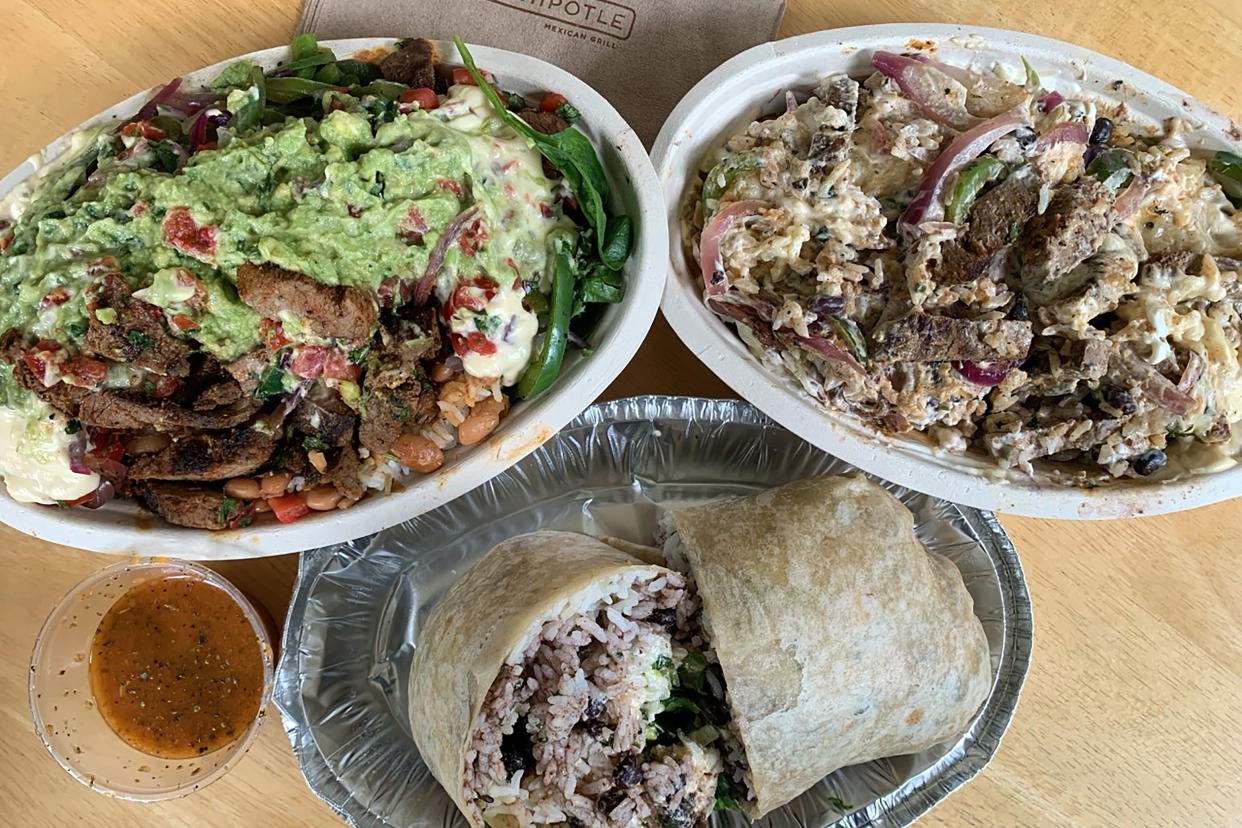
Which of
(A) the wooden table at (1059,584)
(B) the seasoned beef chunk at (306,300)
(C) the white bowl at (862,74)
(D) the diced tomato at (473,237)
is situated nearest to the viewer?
(B) the seasoned beef chunk at (306,300)

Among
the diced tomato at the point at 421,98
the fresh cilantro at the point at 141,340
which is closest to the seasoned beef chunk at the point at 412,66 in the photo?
the diced tomato at the point at 421,98

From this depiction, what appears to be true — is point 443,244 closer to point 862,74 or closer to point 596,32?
point 596,32

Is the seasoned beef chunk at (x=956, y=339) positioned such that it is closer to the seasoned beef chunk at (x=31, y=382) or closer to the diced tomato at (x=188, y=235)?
the diced tomato at (x=188, y=235)

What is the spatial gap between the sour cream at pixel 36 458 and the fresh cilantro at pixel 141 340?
275mm

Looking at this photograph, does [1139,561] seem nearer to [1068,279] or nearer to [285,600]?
[1068,279]

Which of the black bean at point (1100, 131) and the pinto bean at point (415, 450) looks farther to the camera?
the black bean at point (1100, 131)

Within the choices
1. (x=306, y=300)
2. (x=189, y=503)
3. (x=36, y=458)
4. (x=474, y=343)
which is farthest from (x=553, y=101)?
(x=36, y=458)

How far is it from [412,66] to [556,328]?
66 centimetres

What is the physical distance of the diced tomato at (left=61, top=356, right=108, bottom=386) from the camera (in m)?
1.51

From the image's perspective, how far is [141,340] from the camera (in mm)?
1493

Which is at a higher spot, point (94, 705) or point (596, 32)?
point (596, 32)

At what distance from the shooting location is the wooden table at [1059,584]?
2.08m

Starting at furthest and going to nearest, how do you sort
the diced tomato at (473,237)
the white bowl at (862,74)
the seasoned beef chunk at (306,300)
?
1. the white bowl at (862,74)
2. the diced tomato at (473,237)
3. the seasoned beef chunk at (306,300)

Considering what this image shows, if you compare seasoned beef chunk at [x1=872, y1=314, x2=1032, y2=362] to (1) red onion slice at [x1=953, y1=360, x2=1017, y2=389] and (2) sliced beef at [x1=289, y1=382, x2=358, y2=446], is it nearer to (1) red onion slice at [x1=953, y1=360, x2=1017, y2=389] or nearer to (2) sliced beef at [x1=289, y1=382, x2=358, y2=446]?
(1) red onion slice at [x1=953, y1=360, x2=1017, y2=389]
